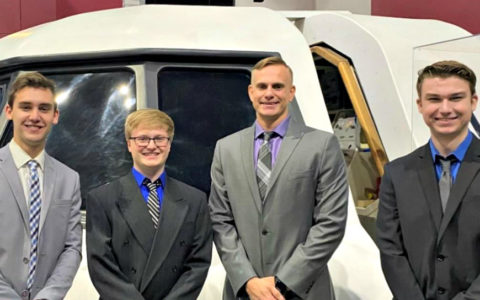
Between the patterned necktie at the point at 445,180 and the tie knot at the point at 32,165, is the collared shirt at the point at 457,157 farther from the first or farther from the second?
the tie knot at the point at 32,165

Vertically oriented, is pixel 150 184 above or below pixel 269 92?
below

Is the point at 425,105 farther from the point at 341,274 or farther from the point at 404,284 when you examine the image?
the point at 341,274

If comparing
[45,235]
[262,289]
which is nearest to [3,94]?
[45,235]

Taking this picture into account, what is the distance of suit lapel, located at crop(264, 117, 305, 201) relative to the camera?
2.53 m

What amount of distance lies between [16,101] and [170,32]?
145 cm

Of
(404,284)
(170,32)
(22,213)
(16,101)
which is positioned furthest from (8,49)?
(404,284)

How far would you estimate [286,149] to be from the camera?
2561mm

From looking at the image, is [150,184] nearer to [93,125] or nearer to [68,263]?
[68,263]

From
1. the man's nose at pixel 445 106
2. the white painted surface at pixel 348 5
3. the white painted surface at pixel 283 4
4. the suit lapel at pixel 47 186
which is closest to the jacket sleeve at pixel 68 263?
the suit lapel at pixel 47 186

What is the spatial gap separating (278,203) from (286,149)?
23cm

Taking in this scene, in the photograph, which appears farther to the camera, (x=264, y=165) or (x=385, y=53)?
(x=385, y=53)

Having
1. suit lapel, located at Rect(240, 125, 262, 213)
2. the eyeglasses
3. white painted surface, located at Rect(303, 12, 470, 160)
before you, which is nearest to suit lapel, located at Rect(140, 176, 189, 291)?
the eyeglasses

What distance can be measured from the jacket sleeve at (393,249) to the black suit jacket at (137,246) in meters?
0.73

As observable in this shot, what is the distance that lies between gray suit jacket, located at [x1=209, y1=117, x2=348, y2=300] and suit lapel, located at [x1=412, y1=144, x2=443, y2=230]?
34 cm
